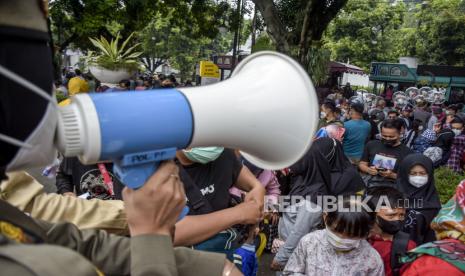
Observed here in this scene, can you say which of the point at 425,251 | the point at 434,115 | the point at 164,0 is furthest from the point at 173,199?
the point at 164,0

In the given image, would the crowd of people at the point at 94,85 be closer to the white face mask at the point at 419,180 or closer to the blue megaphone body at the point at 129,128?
the blue megaphone body at the point at 129,128

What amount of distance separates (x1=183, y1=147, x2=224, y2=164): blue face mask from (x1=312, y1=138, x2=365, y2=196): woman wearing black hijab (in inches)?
88.2

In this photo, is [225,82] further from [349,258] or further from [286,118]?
[349,258]

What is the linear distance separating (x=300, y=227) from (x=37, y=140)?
3188 mm

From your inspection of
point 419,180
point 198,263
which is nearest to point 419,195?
point 419,180

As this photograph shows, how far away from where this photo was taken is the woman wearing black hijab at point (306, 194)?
12.2 ft

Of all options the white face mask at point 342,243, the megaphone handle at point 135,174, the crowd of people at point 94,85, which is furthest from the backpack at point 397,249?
the megaphone handle at point 135,174

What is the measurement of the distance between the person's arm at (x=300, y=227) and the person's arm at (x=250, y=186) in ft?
4.99

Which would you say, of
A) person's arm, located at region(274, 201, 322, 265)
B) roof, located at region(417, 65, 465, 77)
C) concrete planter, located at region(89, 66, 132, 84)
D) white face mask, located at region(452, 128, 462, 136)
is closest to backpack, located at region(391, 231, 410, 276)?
person's arm, located at region(274, 201, 322, 265)

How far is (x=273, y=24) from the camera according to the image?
1023cm

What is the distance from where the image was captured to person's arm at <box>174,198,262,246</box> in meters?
1.60

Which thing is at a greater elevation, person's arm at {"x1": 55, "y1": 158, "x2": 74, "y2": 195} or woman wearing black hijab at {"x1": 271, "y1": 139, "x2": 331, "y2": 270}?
person's arm at {"x1": 55, "y1": 158, "x2": 74, "y2": 195}

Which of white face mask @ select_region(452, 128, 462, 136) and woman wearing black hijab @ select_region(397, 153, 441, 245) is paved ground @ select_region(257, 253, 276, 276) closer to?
woman wearing black hijab @ select_region(397, 153, 441, 245)

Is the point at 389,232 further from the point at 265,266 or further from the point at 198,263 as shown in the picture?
the point at 198,263
